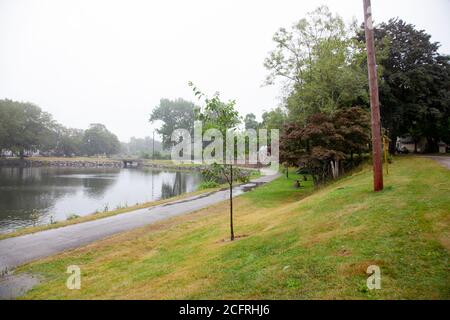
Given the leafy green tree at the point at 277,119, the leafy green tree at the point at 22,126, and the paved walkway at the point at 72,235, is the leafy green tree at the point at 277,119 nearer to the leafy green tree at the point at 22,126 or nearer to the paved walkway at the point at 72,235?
the paved walkway at the point at 72,235

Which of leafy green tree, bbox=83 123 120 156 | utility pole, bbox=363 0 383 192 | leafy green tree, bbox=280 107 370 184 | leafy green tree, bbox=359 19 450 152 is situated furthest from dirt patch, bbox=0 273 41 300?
leafy green tree, bbox=83 123 120 156

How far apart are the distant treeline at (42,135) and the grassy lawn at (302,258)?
276 feet

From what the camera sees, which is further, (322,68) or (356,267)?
(322,68)

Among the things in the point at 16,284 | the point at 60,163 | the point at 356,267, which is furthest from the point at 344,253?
the point at 60,163

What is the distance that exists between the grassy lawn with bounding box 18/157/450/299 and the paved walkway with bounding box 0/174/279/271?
3.38 feet

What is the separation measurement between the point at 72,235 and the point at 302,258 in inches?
420

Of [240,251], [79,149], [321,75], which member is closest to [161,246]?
[240,251]

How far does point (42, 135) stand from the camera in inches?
3381

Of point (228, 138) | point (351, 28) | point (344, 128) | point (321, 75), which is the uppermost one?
point (351, 28)

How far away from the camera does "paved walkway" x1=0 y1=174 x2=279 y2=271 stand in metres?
10.3

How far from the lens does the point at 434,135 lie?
36.2m

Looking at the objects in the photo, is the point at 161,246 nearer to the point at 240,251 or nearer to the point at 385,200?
the point at 240,251
